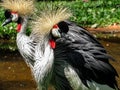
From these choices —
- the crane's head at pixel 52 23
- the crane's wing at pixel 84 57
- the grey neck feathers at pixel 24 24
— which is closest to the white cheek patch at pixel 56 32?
the crane's head at pixel 52 23

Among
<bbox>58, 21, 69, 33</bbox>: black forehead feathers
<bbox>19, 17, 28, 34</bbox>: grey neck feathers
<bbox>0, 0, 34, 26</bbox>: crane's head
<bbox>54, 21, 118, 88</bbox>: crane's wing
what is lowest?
<bbox>54, 21, 118, 88</bbox>: crane's wing

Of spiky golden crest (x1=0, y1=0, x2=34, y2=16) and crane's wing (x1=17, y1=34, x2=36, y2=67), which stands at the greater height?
spiky golden crest (x1=0, y1=0, x2=34, y2=16)

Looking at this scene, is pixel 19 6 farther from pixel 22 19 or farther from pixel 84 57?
pixel 84 57

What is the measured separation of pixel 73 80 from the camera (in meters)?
4.30

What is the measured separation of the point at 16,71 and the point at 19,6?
159cm

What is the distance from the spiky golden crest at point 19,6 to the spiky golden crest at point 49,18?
468 mm

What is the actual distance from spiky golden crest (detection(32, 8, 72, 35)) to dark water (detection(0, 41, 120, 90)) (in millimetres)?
1422

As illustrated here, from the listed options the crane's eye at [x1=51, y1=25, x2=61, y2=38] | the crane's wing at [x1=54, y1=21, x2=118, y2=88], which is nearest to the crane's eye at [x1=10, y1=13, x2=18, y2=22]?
the crane's wing at [x1=54, y1=21, x2=118, y2=88]

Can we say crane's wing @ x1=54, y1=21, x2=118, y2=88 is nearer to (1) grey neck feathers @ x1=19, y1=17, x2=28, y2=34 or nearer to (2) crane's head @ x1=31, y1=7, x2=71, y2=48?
(2) crane's head @ x1=31, y1=7, x2=71, y2=48

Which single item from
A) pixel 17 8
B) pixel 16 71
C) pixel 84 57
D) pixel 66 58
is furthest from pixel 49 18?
pixel 16 71

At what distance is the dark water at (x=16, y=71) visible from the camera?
552cm

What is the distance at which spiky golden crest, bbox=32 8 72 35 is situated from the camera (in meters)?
4.07

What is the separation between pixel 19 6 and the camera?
4.66 m

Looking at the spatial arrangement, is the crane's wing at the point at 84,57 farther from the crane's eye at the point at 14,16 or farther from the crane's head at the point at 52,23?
the crane's eye at the point at 14,16
